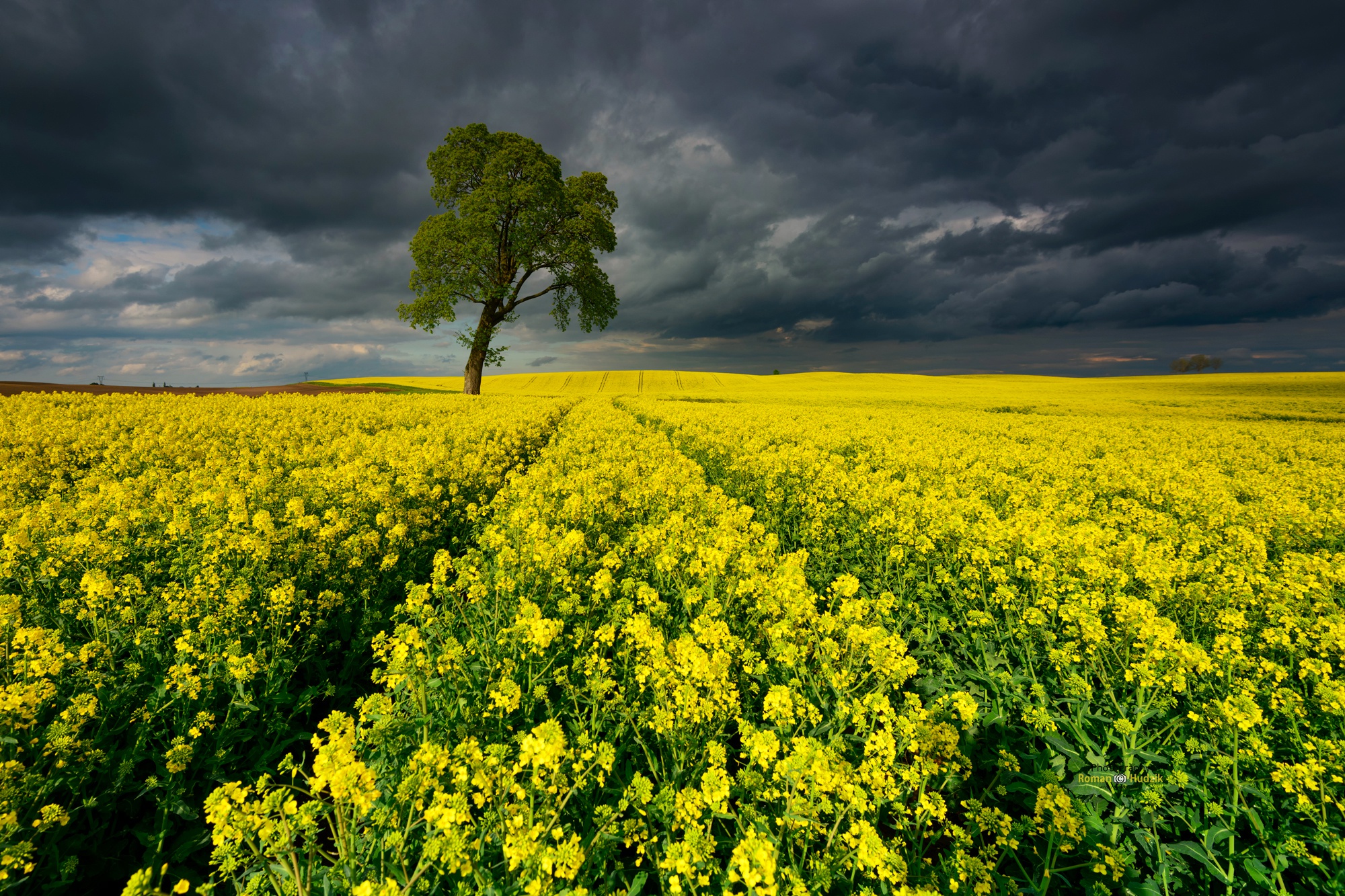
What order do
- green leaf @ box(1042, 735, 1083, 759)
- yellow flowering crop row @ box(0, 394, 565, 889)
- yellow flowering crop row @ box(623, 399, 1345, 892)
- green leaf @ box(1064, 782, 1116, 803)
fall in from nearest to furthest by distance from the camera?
yellow flowering crop row @ box(623, 399, 1345, 892), green leaf @ box(1064, 782, 1116, 803), yellow flowering crop row @ box(0, 394, 565, 889), green leaf @ box(1042, 735, 1083, 759)

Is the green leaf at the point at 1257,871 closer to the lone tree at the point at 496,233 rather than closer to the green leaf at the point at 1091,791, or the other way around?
the green leaf at the point at 1091,791

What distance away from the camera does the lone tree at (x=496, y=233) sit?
2972cm

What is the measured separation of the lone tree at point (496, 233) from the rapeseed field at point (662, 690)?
81.1 feet

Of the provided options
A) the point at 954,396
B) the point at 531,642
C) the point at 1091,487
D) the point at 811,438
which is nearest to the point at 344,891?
the point at 531,642

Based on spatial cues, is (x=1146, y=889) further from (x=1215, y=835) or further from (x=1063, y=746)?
(x=1063, y=746)

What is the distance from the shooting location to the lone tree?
29719mm

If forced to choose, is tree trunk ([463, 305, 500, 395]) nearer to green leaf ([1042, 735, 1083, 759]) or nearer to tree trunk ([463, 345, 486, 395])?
tree trunk ([463, 345, 486, 395])

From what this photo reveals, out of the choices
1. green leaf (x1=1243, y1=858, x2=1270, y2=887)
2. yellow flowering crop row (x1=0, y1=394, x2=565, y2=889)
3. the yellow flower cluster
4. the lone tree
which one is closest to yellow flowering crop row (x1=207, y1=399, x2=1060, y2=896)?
the yellow flower cluster

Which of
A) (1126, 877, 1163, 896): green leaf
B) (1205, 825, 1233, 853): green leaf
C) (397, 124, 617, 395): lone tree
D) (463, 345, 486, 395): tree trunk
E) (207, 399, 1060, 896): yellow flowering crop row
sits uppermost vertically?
(397, 124, 617, 395): lone tree

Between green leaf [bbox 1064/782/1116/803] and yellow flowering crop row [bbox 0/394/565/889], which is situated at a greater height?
yellow flowering crop row [bbox 0/394/565/889]

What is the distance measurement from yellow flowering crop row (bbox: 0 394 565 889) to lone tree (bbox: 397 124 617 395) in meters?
23.0

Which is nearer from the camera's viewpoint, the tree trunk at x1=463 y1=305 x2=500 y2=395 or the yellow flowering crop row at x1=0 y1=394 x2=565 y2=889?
the yellow flowering crop row at x1=0 y1=394 x2=565 y2=889

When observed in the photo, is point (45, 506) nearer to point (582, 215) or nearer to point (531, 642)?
point (531, 642)

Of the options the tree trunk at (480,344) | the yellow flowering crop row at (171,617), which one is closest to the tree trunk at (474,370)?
the tree trunk at (480,344)
